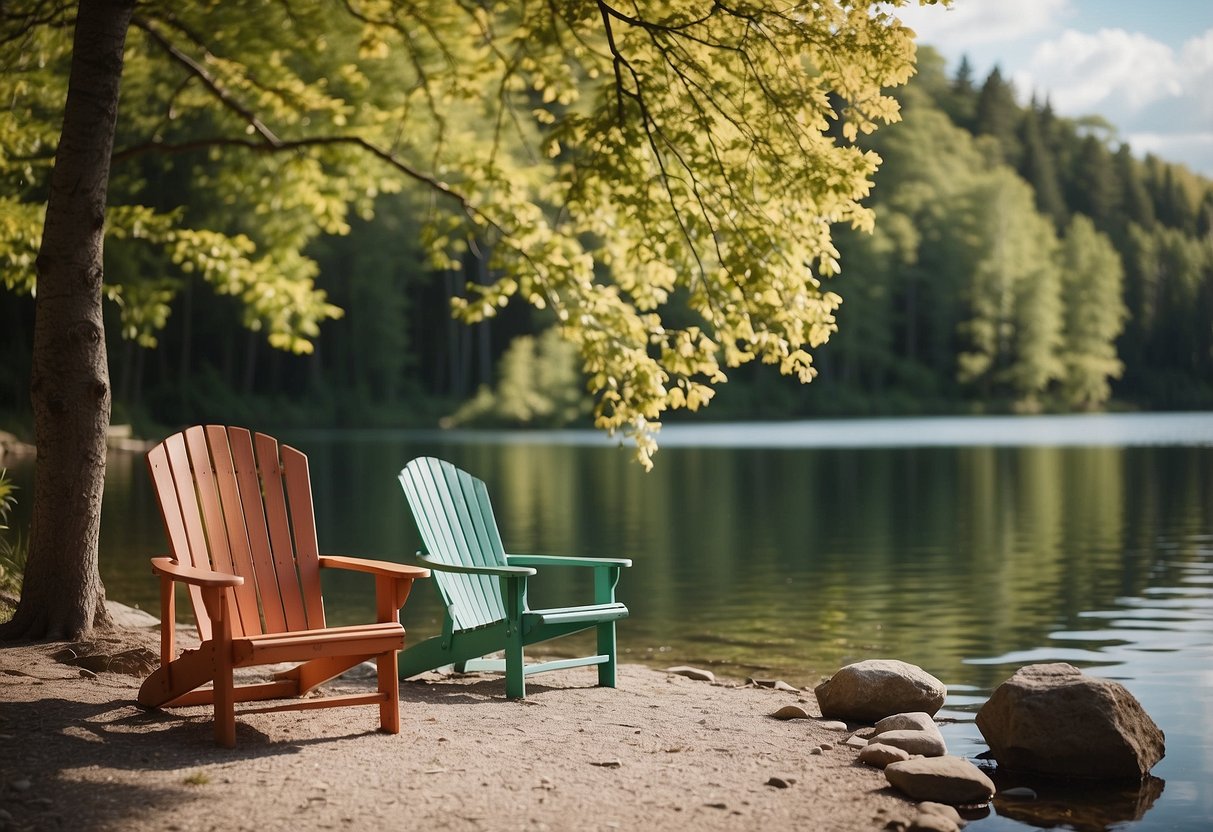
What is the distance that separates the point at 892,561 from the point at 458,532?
25.6ft

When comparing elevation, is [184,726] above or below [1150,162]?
below

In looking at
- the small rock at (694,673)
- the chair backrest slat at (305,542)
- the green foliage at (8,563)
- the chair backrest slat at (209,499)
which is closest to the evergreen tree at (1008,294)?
the small rock at (694,673)

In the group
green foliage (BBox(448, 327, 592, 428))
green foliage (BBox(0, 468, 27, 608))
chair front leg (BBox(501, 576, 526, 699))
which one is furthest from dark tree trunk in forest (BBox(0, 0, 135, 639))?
green foliage (BBox(448, 327, 592, 428))

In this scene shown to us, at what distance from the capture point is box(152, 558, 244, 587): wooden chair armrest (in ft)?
16.8

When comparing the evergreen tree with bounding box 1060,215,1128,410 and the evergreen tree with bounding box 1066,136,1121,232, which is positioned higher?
the evergreen tree with bounding box 1066,136,1121,232

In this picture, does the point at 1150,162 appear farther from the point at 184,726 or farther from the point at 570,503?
the point at 184,726

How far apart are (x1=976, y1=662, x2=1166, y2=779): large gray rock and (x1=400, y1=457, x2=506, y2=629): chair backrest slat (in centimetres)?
271

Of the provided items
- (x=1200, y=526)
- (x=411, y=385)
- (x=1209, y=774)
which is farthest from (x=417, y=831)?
(x=411, y=385)

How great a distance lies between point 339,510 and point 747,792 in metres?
15.0

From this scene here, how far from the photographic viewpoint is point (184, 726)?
18.3 ft

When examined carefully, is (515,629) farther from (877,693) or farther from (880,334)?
(880,334)

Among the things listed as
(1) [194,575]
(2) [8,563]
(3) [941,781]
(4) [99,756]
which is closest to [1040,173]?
(2) [8,563]

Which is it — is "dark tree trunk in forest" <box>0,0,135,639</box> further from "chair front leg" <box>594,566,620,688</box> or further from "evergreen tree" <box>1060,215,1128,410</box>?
"evergreen tree" <box>1060,215,1128,410</box>

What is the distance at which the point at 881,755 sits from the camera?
18.0ft
